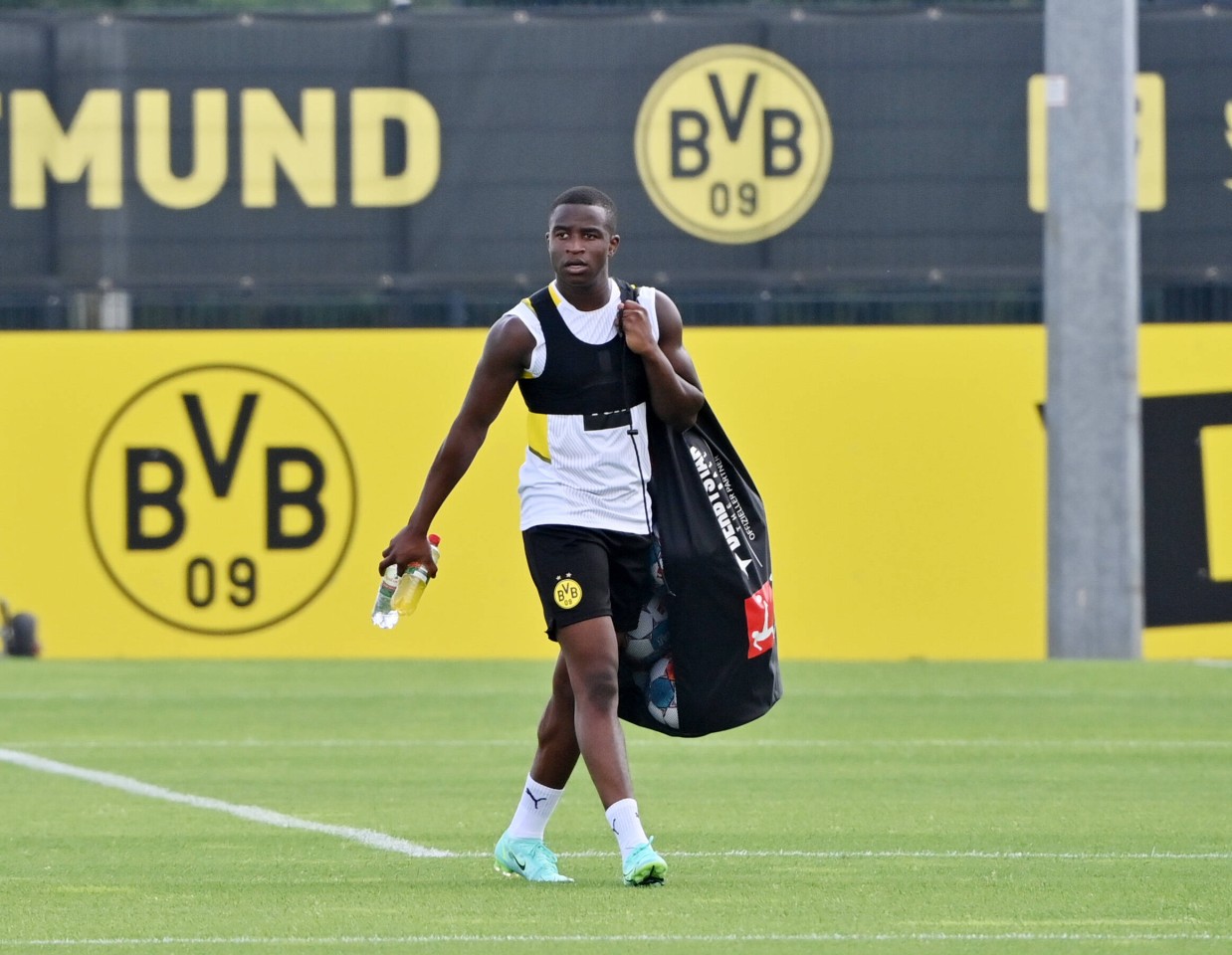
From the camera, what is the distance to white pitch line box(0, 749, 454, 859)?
7988 mm

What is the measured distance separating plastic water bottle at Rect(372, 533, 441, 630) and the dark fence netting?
10376 millimetres

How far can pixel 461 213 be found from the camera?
1731 centimetres

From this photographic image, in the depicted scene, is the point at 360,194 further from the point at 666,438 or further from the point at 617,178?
the point at 666,438

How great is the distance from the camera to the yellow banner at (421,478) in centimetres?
1753

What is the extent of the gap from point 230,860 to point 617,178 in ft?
33.1

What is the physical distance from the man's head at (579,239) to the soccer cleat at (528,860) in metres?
1.54

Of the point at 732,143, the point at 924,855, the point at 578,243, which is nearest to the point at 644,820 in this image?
the point at 924,855

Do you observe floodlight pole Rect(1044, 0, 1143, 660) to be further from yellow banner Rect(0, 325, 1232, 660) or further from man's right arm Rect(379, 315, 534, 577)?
man's right arm Rect(379, 315, 534, 577)

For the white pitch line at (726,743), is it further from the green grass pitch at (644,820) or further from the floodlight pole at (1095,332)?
the floodlight pole at (1095,332)

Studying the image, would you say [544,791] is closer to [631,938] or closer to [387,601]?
[387,601]

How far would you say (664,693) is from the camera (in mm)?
7086

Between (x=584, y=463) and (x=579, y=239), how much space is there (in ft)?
1.97

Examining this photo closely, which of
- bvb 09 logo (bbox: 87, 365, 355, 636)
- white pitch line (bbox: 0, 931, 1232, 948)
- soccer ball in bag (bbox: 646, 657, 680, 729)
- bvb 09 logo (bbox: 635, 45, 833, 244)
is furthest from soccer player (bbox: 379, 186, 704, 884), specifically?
bvb 09 logo (bbox: 87, 365, 355, 636)

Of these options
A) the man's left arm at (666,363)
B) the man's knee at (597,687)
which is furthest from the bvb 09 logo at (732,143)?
the man's knee at (597,687)
